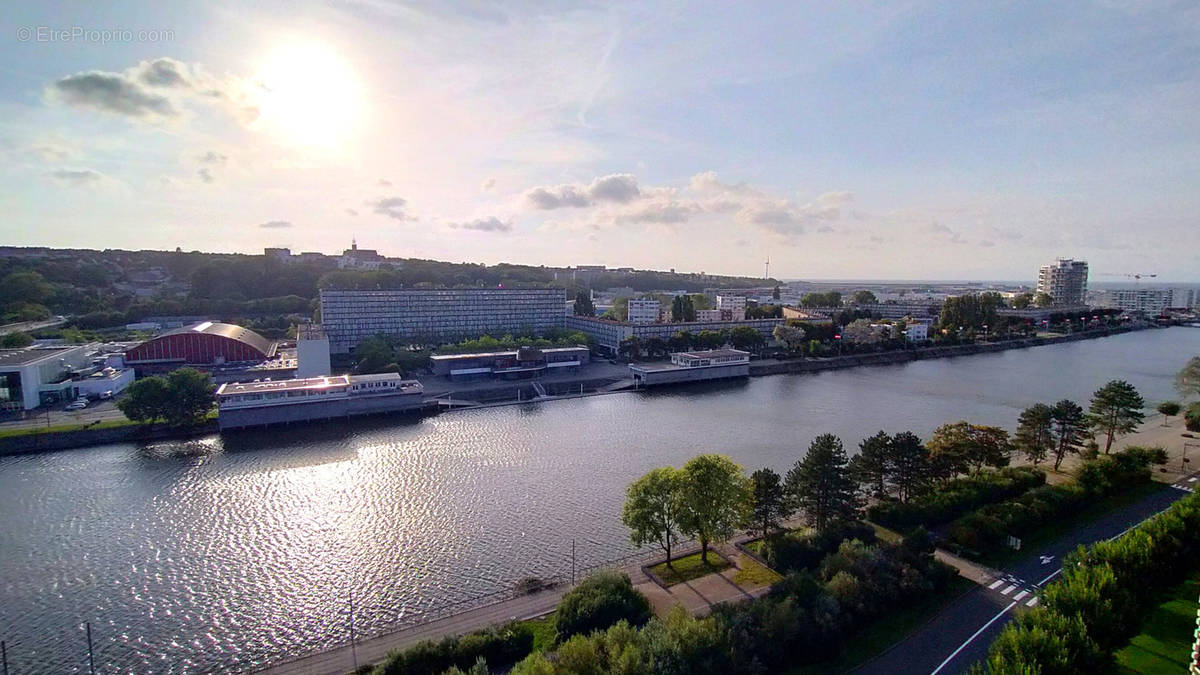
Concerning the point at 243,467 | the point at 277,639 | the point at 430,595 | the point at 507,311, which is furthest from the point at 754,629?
the point at 507,311

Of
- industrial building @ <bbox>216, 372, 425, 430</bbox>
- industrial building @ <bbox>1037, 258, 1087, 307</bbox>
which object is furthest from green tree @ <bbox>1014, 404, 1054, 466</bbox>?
industrial building @ <bbox>1037, 258, 1087, 307</bbox>

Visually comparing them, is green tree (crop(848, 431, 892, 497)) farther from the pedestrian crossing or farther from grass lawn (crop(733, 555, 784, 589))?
grass lawn (crop(733, 555, 784, 589))

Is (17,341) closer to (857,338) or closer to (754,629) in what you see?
(754,629)

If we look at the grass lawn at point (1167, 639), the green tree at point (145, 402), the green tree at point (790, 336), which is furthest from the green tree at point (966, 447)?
the green tree at point (145, 402)

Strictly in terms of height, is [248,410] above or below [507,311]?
below

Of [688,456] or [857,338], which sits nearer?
[688,456]
